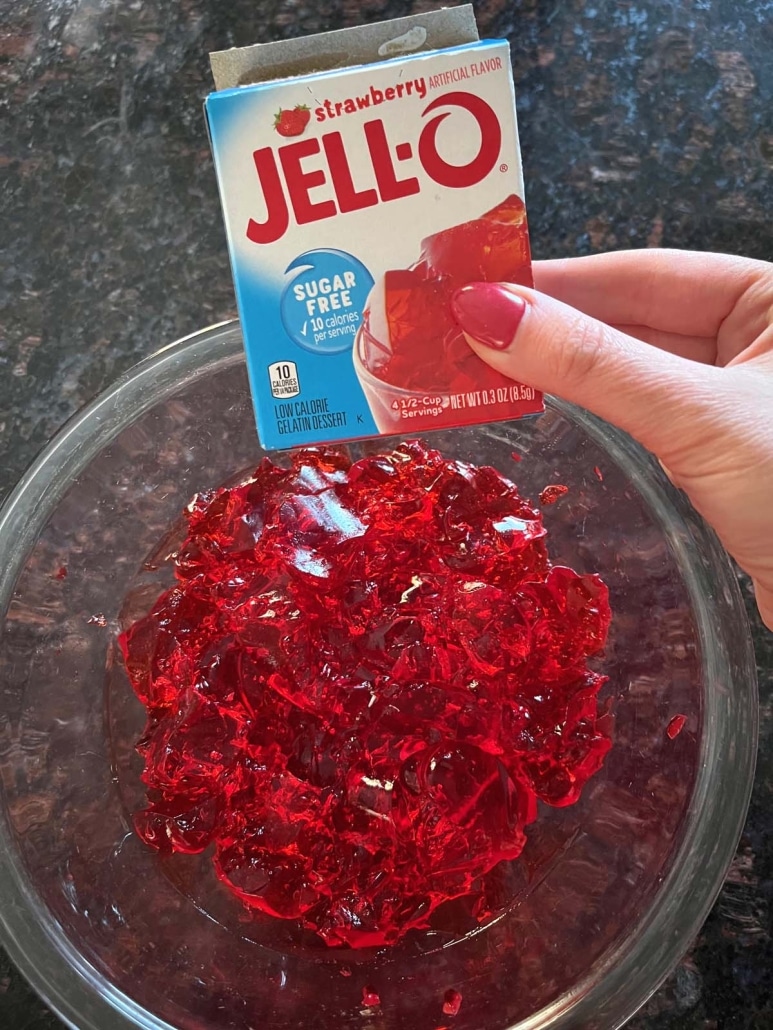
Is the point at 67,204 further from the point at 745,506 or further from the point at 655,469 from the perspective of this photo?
the point at 745,506

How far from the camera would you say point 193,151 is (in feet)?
5.24

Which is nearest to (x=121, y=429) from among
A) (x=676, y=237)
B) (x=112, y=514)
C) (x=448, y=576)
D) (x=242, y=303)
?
(x=112, y=514)

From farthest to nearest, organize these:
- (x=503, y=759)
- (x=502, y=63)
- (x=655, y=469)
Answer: (x=655, y=469) → (x=503, y=759) → (x=502, y=63)

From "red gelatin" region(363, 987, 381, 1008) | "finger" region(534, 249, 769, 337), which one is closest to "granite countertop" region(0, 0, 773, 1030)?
"finger" region(534, 249, 769, 337)

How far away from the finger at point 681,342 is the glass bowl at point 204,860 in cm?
20

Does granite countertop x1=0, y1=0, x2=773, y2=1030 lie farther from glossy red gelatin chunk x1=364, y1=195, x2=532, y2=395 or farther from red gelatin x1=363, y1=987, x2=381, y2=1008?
red gelatin x1=363, y1=987, x2=381, y2=1008

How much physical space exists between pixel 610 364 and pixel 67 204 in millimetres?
1082

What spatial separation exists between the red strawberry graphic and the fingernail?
251 millimetres

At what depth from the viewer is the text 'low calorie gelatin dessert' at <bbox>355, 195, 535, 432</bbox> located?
1.01 metres

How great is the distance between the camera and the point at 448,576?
1.24 meters

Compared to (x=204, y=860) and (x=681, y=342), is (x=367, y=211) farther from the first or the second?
(x=204, y=860)

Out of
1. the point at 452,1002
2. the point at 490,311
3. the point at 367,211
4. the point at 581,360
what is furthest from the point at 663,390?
the point at 452,1002

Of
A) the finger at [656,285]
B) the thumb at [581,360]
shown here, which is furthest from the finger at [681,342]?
the thumb at [581,360]

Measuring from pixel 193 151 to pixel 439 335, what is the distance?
823mm
